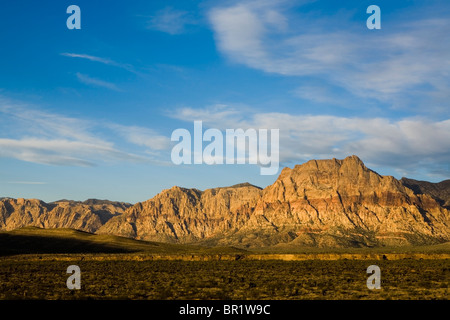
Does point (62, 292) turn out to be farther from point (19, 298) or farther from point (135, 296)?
point (135, 296)

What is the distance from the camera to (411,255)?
127 meters

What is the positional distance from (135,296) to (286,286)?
16.6m
